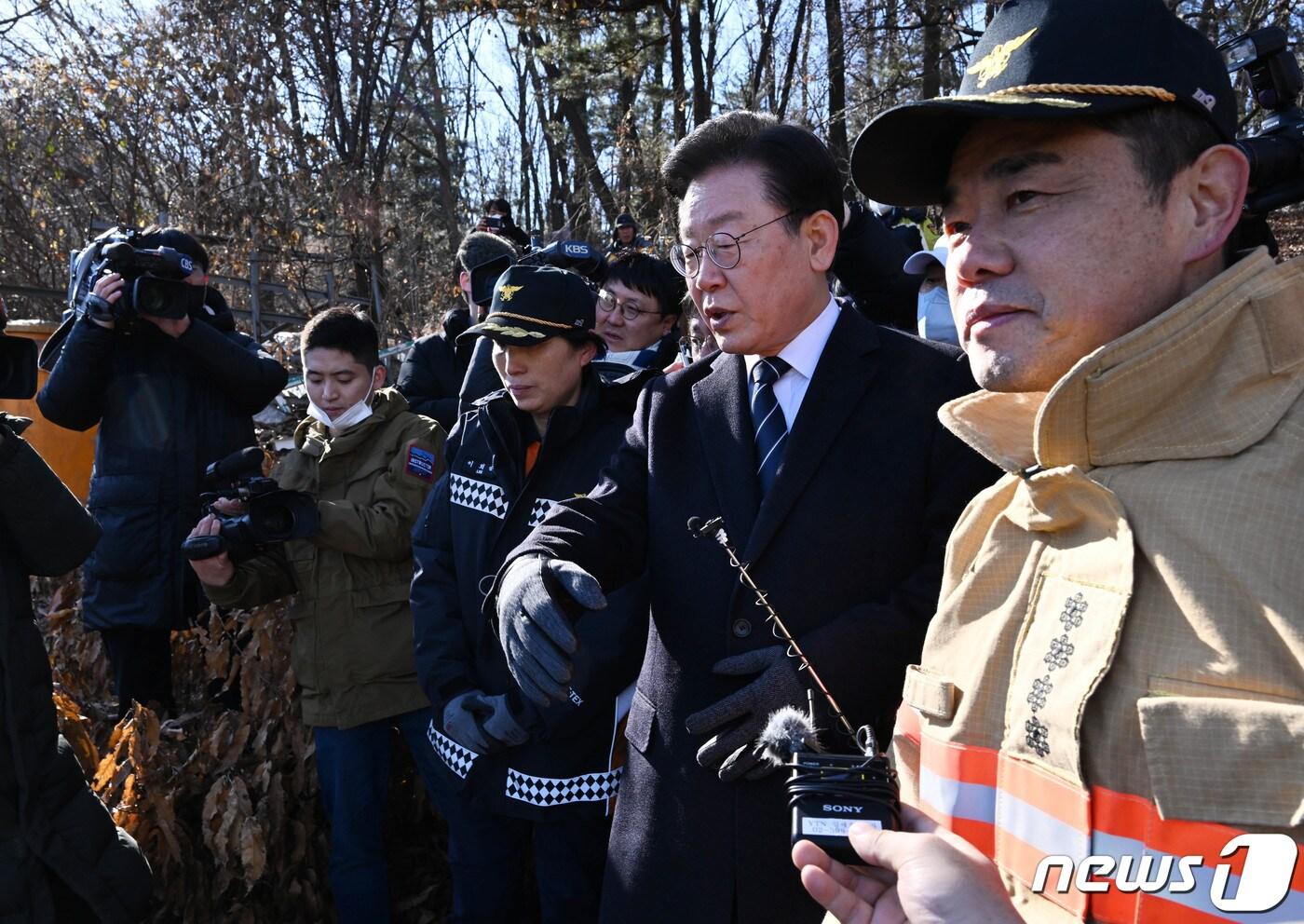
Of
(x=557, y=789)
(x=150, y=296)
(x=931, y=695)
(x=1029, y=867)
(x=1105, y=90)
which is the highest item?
(x=1105, y=90)

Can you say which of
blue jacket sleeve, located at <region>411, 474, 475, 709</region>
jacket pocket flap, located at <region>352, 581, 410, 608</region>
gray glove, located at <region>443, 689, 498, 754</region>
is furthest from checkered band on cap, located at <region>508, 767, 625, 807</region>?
jacket pocket flap, located at <region>352, 581, 410, 608</region>

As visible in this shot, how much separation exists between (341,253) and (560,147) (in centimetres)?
712

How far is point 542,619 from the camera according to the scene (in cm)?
181

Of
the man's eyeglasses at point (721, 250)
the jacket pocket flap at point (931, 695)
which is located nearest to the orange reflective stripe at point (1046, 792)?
the jacket pocket flap at point (931, 695)

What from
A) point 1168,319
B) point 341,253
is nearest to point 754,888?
point 1168,319

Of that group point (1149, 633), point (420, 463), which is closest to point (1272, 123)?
point (1149, 633)

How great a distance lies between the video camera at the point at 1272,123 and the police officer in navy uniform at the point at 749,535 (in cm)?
72

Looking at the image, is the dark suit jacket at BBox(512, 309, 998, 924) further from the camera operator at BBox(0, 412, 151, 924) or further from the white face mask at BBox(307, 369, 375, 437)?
the white face mask at BBox(307, 369, 375, 437)

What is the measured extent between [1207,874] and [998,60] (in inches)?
37.3

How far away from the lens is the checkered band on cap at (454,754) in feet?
9.76

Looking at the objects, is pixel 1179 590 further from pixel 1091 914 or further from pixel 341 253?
pixel 341 253

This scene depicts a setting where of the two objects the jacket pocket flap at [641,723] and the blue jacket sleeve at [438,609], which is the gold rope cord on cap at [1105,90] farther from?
the blue jacket sleeve at [438,609]

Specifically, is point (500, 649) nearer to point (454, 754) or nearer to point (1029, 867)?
point (454, 754)

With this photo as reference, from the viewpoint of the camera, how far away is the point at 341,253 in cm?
1283
